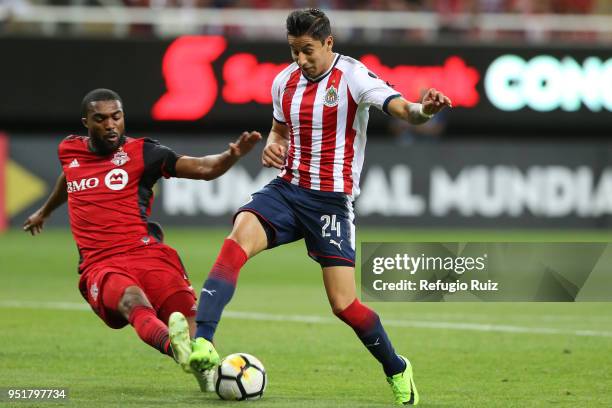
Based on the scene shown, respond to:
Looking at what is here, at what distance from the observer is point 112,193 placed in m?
7.61

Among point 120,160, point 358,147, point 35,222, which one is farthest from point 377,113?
point 358,147

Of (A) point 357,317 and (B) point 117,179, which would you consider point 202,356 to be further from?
(B) point 117,179

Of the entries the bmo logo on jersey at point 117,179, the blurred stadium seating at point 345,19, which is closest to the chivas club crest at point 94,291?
the bmo logo on jersey at point 117,179

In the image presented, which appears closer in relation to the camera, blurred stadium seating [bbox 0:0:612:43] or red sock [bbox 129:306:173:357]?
red sock [bbox 129:306:173:357]

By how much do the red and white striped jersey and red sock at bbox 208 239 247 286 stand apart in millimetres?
591

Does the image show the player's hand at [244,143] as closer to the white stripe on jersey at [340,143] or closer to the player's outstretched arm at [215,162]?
the player's outstretched arm at [215,162]

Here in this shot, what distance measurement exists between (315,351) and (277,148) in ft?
8.93

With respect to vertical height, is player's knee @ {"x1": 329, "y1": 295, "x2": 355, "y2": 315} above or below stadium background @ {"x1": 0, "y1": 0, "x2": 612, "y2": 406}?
above

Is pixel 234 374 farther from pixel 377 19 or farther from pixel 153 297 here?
pixel 377 19

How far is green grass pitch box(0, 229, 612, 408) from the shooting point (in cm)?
724

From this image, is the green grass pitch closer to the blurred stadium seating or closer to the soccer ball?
the soccer ball

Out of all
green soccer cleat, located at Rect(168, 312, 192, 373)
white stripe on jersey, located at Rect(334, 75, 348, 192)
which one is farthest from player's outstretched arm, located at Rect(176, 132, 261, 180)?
green soccer cleat, located at Rect(168, 312, 192, 373)

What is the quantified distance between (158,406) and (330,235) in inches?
53.4

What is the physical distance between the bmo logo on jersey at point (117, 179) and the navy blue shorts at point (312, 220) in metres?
0.93
